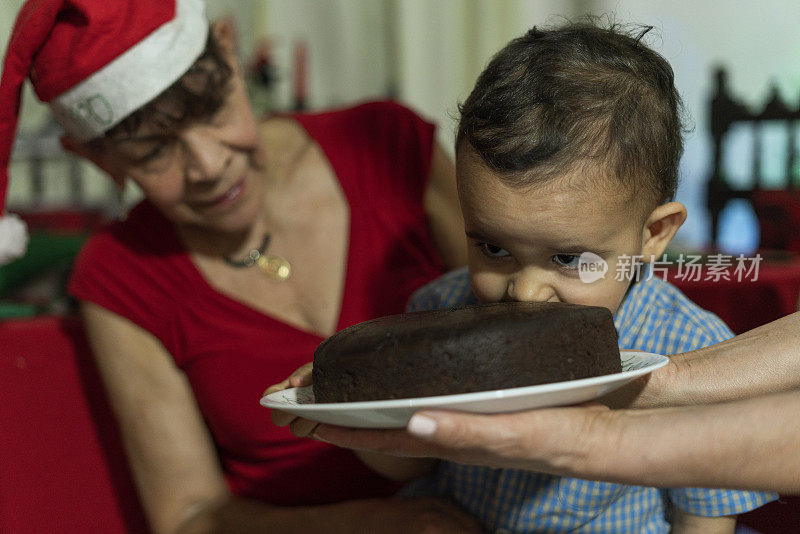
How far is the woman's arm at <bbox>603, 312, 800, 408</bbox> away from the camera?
84cm

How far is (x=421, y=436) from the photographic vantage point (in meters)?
0.62

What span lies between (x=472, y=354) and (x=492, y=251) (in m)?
0.21

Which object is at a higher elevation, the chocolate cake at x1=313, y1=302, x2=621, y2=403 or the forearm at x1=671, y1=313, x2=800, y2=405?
the chocolate cake at x1=313, y1=302, x2=621, y2=403

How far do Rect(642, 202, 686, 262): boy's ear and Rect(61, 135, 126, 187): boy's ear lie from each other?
870mm

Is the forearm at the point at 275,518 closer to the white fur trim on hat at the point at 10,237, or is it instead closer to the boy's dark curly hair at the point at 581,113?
the white fur trim on hat at the point at 10,237

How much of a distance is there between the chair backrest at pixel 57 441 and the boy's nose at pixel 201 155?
0.47 metres

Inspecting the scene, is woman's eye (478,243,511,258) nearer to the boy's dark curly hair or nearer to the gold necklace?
the boy's dark curly hair

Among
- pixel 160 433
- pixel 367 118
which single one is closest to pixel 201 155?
pixel 367 118

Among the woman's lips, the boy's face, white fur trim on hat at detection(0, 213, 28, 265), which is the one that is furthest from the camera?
the woman's lips

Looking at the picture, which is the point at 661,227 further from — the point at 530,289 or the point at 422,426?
the point at 422,426

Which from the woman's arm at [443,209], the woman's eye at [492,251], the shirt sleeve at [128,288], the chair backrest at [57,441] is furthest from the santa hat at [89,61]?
the woman's eye at [492,251]

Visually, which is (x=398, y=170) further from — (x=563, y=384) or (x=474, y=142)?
(x=563, y=384)

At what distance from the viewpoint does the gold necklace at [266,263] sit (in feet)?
4.59

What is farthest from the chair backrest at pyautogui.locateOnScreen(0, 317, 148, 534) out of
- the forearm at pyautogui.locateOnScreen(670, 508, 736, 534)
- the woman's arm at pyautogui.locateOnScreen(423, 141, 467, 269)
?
the forearm at pyautogui.locateOnScreen(670, 508, 736, 534)
